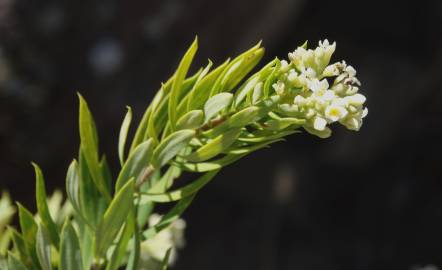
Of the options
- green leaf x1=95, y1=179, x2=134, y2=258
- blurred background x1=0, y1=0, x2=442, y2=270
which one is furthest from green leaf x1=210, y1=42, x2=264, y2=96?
blurred background x1=0, y1=0, x2=442, y2=270

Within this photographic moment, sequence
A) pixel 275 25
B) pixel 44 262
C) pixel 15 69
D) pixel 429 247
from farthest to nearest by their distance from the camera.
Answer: pixel 429 247 < pixel 275 25 < pixel 15 69 < pixel 44 262

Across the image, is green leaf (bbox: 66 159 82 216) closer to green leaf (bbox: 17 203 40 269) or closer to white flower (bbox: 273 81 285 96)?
green leaf (bbox: 17 203 40 269)

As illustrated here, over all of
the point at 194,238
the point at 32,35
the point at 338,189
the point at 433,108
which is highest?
the point at 32,35

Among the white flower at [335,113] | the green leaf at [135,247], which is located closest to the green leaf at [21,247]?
the green leaf at [135,247]

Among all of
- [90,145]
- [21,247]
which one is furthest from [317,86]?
Answer: [21,247]

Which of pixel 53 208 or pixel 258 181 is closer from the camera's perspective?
pixel 53 208

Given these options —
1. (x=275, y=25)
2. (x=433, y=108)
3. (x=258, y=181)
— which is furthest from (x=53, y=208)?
(x=433, y=108)

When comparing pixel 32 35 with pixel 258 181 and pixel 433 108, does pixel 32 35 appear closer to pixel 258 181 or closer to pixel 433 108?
pixel 258 181
